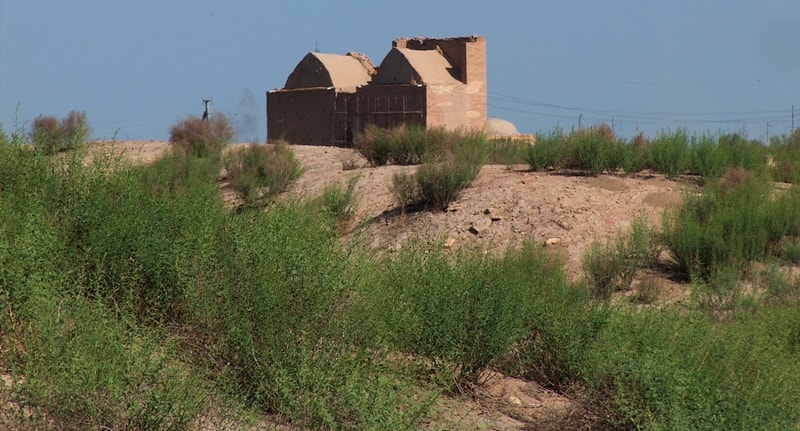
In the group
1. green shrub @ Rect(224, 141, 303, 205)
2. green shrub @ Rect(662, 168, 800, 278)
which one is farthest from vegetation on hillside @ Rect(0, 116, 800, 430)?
green shrub @ Rect(224, 141, 303, 205)

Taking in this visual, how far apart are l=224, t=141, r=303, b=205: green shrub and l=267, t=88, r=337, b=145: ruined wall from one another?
33.2 feet

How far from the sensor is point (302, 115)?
129ft

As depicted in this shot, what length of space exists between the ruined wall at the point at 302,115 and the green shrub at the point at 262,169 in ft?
33.2

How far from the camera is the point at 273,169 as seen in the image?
25875 mm

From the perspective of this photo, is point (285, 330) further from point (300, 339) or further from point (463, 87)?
point (463, 87)

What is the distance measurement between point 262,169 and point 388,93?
1157 cm

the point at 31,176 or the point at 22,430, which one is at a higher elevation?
the point at 31,176

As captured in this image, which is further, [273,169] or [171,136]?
[171,136]

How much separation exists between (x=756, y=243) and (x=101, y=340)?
13373 millimetres

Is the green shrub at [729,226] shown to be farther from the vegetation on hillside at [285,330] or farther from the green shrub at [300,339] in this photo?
the green shrub at [300,339]

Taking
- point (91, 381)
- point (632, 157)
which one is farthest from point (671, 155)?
point (91, 381)

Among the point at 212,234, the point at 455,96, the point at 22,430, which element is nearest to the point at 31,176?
the point at 212,234

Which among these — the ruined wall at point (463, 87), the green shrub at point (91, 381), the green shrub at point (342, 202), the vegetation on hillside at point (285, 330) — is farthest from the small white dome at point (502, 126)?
the green shrub at point (91, 381)

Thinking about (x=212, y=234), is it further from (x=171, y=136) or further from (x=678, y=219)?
(x=171, y=136)
